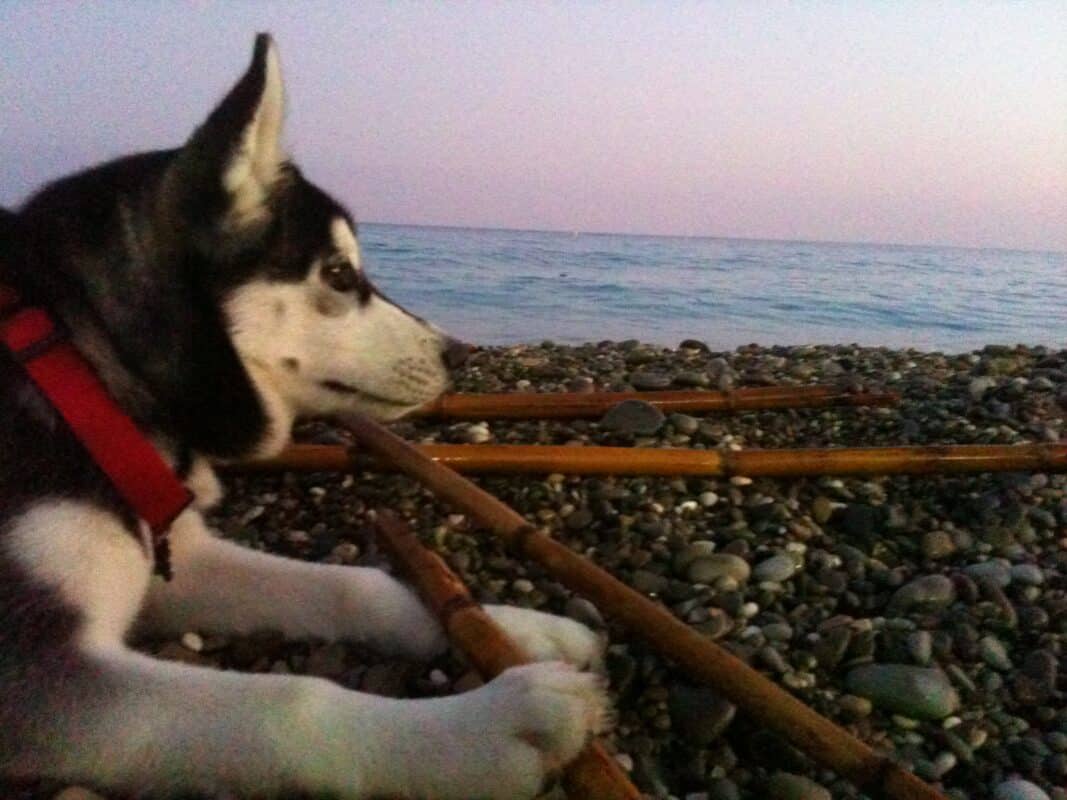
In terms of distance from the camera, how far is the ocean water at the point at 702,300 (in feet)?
35.7

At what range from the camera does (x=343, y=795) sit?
170cm

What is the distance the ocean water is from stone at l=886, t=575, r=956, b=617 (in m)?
5.85

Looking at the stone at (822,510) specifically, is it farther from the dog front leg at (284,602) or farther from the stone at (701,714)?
the dog front leg at (284,602)

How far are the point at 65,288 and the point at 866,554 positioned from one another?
233 cm

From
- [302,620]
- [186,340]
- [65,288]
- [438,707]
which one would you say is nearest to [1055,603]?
[438,707]

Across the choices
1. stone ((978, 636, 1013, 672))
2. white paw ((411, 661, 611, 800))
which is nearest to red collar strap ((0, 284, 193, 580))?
white paw ((411, 661, 611, 800))

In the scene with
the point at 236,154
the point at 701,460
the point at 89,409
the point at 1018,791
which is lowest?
the point at 1018,791

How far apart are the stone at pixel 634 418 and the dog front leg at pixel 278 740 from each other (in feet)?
7.05

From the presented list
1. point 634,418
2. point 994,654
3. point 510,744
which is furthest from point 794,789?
point 634,418

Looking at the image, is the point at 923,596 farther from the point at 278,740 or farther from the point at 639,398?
the point at 278,740

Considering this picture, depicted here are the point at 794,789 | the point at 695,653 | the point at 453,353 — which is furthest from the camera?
the point at 453,353

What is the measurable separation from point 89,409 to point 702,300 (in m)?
12.8

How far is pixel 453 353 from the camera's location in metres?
2.96

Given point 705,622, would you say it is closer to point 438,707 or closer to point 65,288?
point 438,707
